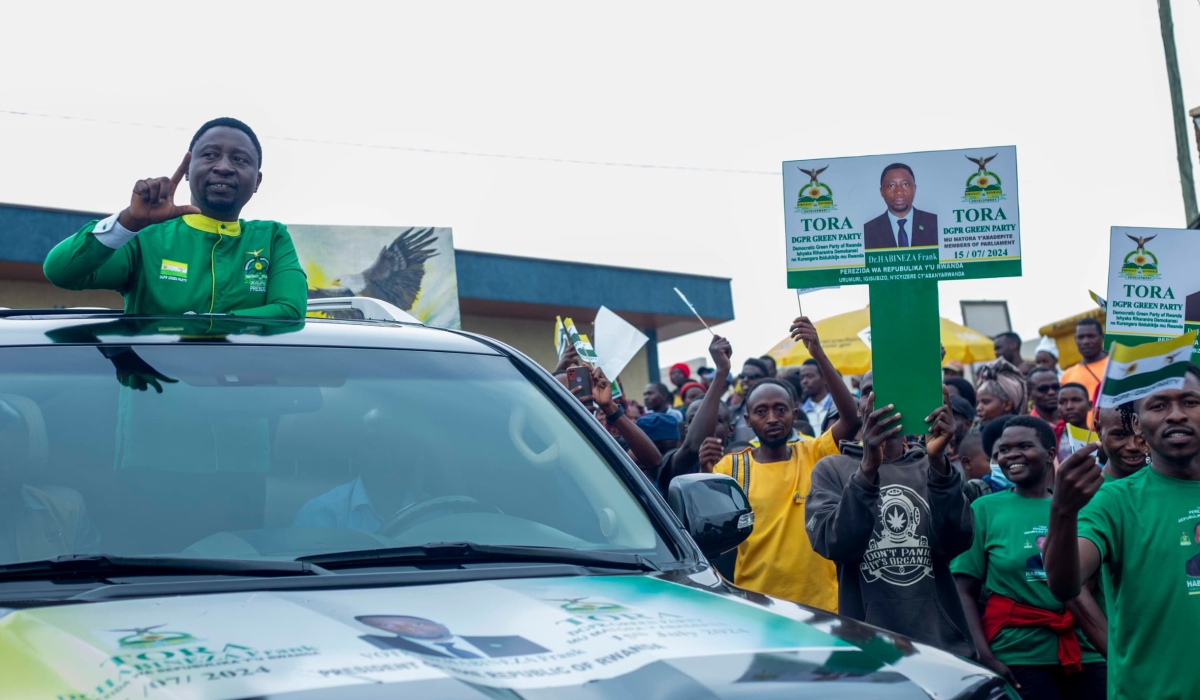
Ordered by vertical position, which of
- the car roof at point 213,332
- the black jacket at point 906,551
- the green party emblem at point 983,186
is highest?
the green party emblem at point 983,186

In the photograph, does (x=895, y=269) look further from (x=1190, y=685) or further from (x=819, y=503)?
(x=1190, y=685)

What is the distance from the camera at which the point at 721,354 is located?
8062mm

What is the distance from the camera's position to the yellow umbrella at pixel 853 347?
18281 millimetres

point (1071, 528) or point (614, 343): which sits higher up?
point (614, 343)

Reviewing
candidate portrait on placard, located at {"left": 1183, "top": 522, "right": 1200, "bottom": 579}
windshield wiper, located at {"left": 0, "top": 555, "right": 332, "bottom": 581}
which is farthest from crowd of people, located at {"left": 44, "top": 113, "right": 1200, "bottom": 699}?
windshield wiper, located at {"left": 0, "top": 555, "right": 332, "bottom": 581}

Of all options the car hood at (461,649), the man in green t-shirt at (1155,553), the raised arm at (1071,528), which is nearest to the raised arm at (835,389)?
the man in green t-shirt at (1155,553)

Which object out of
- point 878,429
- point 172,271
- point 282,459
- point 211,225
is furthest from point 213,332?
point 878,429

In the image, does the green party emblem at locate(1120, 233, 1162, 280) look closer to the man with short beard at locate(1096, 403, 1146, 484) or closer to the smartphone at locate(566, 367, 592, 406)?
the man with short beard at locate(1096, 403, 1146, 484)

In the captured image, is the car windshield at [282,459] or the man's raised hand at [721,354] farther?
the man's raised hand at [721,354]

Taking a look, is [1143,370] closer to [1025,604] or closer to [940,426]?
[940,426]

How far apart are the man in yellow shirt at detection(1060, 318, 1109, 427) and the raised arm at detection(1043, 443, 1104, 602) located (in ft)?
21.7

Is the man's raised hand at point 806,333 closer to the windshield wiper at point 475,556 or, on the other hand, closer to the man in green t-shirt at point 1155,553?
the man in green t-shirt at point 1155,553

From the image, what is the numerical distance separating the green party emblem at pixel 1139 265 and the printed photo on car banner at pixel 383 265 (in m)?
5.36

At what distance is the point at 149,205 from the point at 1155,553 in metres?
3.27
